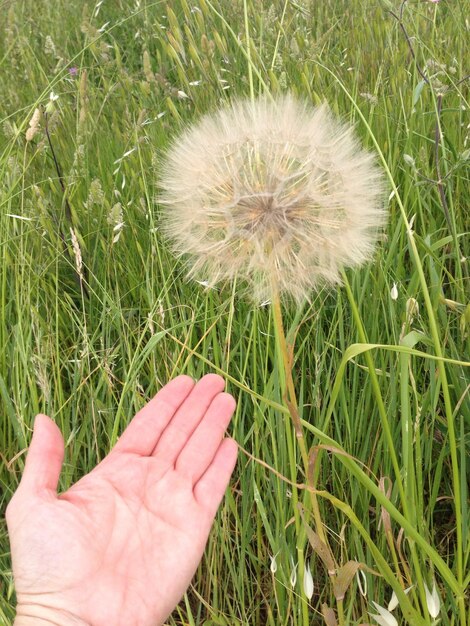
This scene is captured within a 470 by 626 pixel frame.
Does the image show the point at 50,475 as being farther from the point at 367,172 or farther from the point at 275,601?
the point at 367,172

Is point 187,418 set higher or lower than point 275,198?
lower

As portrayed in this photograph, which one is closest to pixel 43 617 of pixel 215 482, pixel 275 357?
pixel 215 482

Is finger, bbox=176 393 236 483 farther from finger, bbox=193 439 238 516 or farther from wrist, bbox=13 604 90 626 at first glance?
wrist, bbox=13 604 90 626

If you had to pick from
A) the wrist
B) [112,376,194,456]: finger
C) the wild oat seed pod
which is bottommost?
the wrist

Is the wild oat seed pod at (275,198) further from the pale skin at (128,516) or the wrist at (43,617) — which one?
the wrist at (43,617)

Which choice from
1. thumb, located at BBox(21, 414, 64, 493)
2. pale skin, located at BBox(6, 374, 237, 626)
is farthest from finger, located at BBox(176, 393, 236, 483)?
thumb, located at BBox(21, 414, 64, 493)

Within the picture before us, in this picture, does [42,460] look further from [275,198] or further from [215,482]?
[275,198]

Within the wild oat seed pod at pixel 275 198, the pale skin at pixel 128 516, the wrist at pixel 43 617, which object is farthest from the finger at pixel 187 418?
the wrist at pixel 43 617
